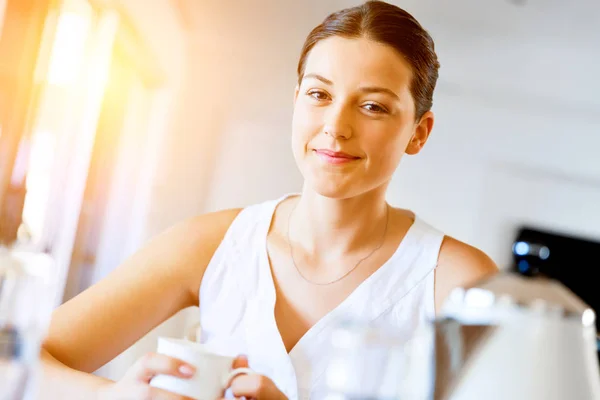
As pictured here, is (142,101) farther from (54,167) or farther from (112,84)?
(54,167)

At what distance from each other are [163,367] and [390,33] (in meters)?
0.66

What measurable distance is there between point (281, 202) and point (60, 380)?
0.57 m

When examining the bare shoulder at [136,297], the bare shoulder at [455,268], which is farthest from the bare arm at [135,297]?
the bare shoulder at [455,268]

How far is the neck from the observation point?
104cm

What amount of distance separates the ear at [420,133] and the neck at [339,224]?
93mm

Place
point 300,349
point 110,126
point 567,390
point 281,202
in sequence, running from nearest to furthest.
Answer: point 567,390, point 300,349, point 281,202, point 110,126

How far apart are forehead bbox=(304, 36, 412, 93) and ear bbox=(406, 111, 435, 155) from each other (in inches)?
5.0

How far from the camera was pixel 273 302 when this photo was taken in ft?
3.17

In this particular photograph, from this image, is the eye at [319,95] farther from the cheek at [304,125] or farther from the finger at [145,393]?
the finger at [145,393]

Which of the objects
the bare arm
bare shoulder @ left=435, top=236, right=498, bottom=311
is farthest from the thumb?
bare shoulder @ left=435, top=236, right=498, bottom=311

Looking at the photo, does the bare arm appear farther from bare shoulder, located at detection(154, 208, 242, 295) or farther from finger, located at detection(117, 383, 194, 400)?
finger, located at detection(117, 383, 194, 400)

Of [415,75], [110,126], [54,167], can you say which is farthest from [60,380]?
[110,126]

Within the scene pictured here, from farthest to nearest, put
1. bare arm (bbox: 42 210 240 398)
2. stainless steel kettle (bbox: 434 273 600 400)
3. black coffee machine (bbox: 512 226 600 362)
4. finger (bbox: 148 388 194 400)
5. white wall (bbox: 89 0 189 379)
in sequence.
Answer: black coffee machine (bbox: 512 226 600 362)
white wall (bbox: 89 0 189 379)
bare arm (bbox: 42 210 240 398)
finger (bbox: 148 388 194 400)
stainless steel kettle (bbox: 434 273 600 400)

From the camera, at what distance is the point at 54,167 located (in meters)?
1.92
